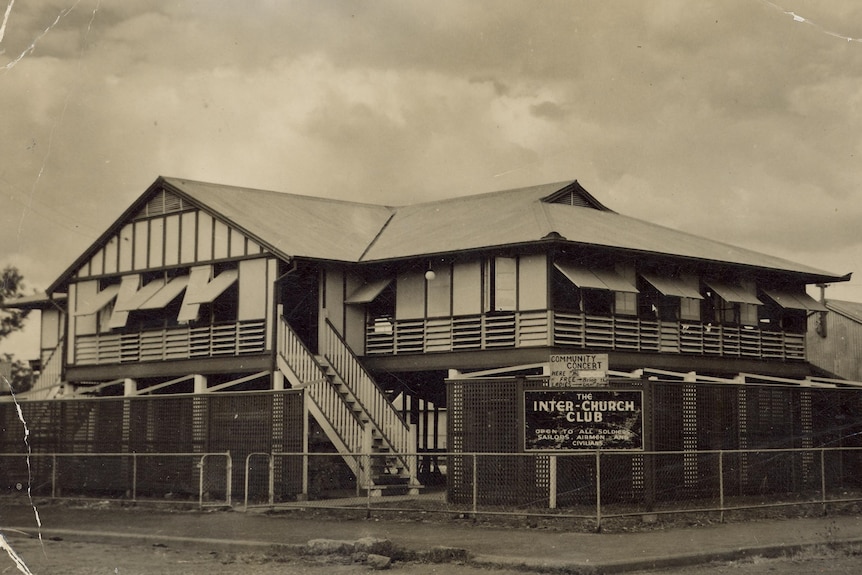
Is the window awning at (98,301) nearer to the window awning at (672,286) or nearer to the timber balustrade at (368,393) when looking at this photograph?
the timber balustrade at (368,393)

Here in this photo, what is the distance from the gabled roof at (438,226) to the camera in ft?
98.8

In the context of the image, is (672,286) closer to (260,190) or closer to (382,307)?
(382,307)

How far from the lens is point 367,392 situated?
2898cm

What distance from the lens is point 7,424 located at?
31562 mm

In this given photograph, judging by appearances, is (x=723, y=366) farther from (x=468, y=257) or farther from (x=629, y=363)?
(x=468, y=257)

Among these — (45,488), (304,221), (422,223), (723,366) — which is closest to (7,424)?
(45,488)

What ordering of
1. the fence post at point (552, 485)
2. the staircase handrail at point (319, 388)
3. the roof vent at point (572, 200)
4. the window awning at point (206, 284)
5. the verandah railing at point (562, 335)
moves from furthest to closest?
the roof vent at point (572, 200), the window awning at point (206, 284), the verandah railing at point (562, 335), the staircase handrail at point (319, 388), the fence post at point (552, 485)

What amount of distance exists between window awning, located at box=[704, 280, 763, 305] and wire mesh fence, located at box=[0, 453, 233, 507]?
47.5 ft

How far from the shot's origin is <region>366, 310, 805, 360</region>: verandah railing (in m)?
28.7

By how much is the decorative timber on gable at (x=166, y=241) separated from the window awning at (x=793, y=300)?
1487 centimetres

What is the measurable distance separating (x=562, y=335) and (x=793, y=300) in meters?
9.55

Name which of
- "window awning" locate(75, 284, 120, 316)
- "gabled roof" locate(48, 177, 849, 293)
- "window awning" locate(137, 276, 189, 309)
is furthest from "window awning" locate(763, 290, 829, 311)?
"window awning" locate(75, 284, 120, 316)

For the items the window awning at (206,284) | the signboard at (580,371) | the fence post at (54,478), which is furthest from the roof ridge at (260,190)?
the signboard at (580,371)

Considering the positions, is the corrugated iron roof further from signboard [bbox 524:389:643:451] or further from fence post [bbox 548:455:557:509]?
fence post [bbox 548:455:557:509]
